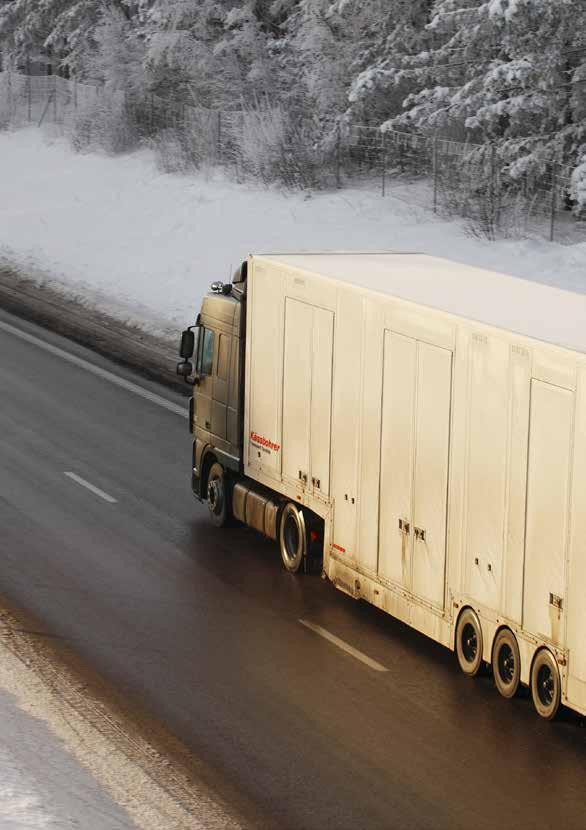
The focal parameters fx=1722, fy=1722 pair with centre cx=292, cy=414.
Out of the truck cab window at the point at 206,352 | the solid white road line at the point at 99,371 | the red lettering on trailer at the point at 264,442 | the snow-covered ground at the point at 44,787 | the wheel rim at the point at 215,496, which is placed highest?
the truck cab window at the point at 206,352

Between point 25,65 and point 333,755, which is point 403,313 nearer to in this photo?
point 333,755

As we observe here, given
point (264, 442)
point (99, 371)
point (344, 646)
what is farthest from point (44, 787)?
point (99, 371)

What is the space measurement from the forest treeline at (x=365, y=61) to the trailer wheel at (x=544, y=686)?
19.3 meters

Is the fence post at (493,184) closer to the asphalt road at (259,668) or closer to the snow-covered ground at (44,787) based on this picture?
the asphalt road at (259,668)

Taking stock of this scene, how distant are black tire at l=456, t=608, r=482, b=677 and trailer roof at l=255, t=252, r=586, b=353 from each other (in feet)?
7.42

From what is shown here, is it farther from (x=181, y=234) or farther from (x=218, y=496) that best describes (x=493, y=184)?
(x=218, y=496)

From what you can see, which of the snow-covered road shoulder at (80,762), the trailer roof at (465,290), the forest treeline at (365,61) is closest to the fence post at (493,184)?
the forest treeline at (365,61)

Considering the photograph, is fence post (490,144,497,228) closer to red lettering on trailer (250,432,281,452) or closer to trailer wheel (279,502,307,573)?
red lettering on trailer (250,432,281,452)

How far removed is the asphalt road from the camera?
11305 millimetres

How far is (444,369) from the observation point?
13.1 meters

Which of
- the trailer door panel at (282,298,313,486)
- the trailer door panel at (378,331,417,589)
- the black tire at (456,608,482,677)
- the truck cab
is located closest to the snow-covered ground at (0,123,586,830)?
the truck cab

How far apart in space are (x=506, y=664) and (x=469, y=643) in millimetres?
511

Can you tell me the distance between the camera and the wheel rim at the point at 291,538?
16266 millimetres

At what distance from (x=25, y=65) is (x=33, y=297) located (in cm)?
3680
